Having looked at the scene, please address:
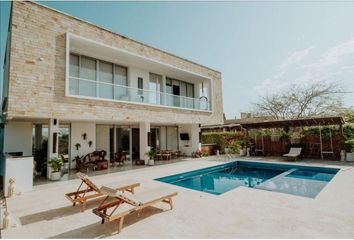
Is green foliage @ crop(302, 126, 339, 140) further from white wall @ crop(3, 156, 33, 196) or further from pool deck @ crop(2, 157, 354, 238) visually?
white wall @ crop(3, 156, 33, 196)

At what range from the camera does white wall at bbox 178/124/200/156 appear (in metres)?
18.2

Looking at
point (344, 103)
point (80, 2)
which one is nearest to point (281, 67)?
point (344, 103)

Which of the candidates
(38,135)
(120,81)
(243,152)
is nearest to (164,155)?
(120,81)

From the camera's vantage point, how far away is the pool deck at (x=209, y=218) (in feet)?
13.0

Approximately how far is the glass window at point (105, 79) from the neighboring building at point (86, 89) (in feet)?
0.18

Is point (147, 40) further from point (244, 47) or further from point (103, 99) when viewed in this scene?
point (244, 47)

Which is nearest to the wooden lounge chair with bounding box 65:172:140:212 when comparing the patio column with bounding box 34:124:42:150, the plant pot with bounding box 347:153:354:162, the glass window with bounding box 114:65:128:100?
the glass window with bounding box 114:65:128:100

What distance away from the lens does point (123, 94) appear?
11508 millimetres

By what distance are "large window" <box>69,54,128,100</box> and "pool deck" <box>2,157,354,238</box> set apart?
5191mm

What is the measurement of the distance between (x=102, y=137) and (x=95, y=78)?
14.0ft

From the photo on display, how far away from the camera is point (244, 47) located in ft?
46.1

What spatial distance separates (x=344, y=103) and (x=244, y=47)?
15.5m

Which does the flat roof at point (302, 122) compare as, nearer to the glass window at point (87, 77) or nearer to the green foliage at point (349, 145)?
the green foliage at point (349, 145)

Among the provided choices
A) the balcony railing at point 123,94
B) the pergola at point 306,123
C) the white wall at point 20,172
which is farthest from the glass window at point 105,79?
the pergola at point 306,123
